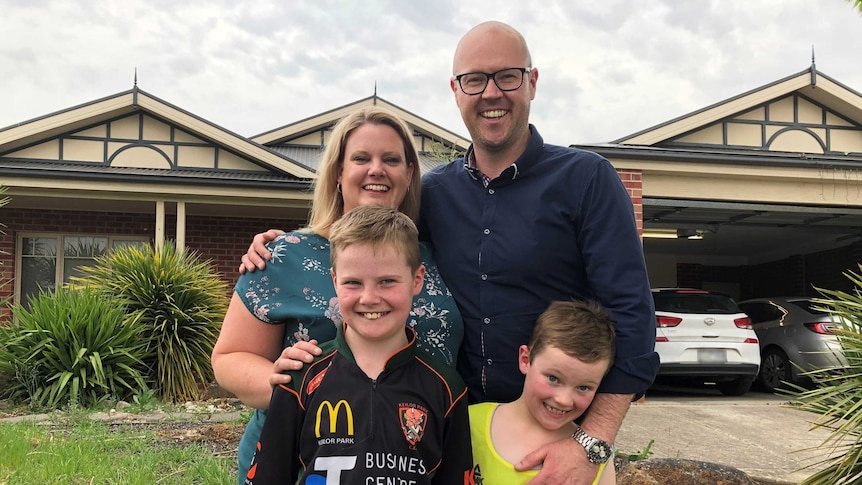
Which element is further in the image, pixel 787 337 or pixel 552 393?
pixel 787 337

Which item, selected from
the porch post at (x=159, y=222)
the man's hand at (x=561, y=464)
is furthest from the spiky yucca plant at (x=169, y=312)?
the man's hand at (x=561, y=464)

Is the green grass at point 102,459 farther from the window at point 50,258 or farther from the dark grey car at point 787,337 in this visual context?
the dark grey car at point 787,337

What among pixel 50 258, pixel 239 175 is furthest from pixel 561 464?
pixel 50 258

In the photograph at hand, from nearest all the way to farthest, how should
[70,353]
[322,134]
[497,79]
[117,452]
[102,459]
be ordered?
[497,79] → [102,459] → [117,452] → [70,353] → [322,134]

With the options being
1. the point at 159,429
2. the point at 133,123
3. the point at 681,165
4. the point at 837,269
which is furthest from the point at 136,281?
the point at 837,269

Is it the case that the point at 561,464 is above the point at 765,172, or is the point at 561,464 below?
below

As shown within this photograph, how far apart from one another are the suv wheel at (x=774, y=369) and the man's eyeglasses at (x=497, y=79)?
1080 cm

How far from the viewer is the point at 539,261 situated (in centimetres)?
214

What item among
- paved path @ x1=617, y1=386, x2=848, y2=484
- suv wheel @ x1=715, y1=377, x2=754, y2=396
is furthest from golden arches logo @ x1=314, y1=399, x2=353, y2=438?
suv wheel @ x1=715, y1=377, x2=754, y2=396

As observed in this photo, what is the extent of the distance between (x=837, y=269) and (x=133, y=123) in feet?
53.2

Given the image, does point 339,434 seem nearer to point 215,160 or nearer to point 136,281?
point 136,281

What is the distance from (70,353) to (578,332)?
7599 millimetres

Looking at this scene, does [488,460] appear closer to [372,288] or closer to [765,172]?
[372,288]

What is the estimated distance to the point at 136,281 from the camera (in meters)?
8.77
